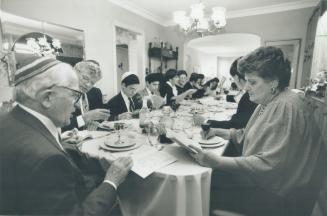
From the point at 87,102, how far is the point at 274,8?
4.73 m

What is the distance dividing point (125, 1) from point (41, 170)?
14.4ft

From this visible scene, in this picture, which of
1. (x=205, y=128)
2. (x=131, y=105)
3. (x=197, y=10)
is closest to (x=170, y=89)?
(x=131, y=105)

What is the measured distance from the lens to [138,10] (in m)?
4.65

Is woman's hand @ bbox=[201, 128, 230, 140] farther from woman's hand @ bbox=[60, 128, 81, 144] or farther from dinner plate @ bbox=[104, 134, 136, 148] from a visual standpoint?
woman's hand @ bbox=[60, 128, 81, 144]

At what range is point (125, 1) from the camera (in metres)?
4.20

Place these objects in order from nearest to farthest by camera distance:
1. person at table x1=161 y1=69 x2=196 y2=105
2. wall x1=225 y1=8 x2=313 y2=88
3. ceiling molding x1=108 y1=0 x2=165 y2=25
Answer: person at table x1=161 y1=69 x2=196 y2=105, ceiling molding x1=108 y1=0 x2=165 y2=25, wall x1=225 y1=8 x2=313 y2=88

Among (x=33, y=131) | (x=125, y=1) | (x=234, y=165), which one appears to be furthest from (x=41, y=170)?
(x=125, y=1)

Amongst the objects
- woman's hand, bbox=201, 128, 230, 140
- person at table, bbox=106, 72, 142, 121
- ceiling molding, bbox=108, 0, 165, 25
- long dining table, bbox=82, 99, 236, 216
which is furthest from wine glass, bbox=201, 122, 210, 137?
ceiling molding, bbox=108, 0, 165, 25

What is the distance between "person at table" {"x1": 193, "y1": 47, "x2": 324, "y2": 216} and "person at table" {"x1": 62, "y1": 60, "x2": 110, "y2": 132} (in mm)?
1093

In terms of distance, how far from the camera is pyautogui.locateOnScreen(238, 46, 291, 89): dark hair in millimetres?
1021

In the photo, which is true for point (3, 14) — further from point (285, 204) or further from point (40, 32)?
point (285, 204)

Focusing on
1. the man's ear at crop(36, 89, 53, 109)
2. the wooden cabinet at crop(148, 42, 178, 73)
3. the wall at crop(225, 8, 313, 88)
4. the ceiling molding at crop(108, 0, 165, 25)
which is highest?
the ceiling molding at crop(108, 0, 165, 25)

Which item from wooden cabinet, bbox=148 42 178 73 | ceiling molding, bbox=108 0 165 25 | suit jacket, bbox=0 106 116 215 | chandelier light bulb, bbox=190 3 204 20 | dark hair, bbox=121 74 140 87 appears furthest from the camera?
wooden cabinet, bbox=148 42 178 73

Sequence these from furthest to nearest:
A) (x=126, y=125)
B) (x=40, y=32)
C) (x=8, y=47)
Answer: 1. (x=40, y=32)
2. (x=8, y=47)
3. (x=126, y=125)
